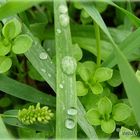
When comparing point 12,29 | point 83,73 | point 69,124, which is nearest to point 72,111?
point 69,124

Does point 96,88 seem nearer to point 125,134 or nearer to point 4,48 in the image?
point 125,134

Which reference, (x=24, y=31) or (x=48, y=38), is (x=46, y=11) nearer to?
(x=48, y=38)

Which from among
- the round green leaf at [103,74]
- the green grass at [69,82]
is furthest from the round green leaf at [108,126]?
the round green leaf at [103,74]

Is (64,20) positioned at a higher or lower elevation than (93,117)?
higher

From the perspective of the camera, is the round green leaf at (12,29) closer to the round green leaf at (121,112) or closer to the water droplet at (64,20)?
the water droplet at (64,20)

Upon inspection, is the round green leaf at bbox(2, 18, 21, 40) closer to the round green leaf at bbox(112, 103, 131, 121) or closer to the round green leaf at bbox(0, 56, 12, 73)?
the round green leaf at bbox(0, 56, 12, 73)
